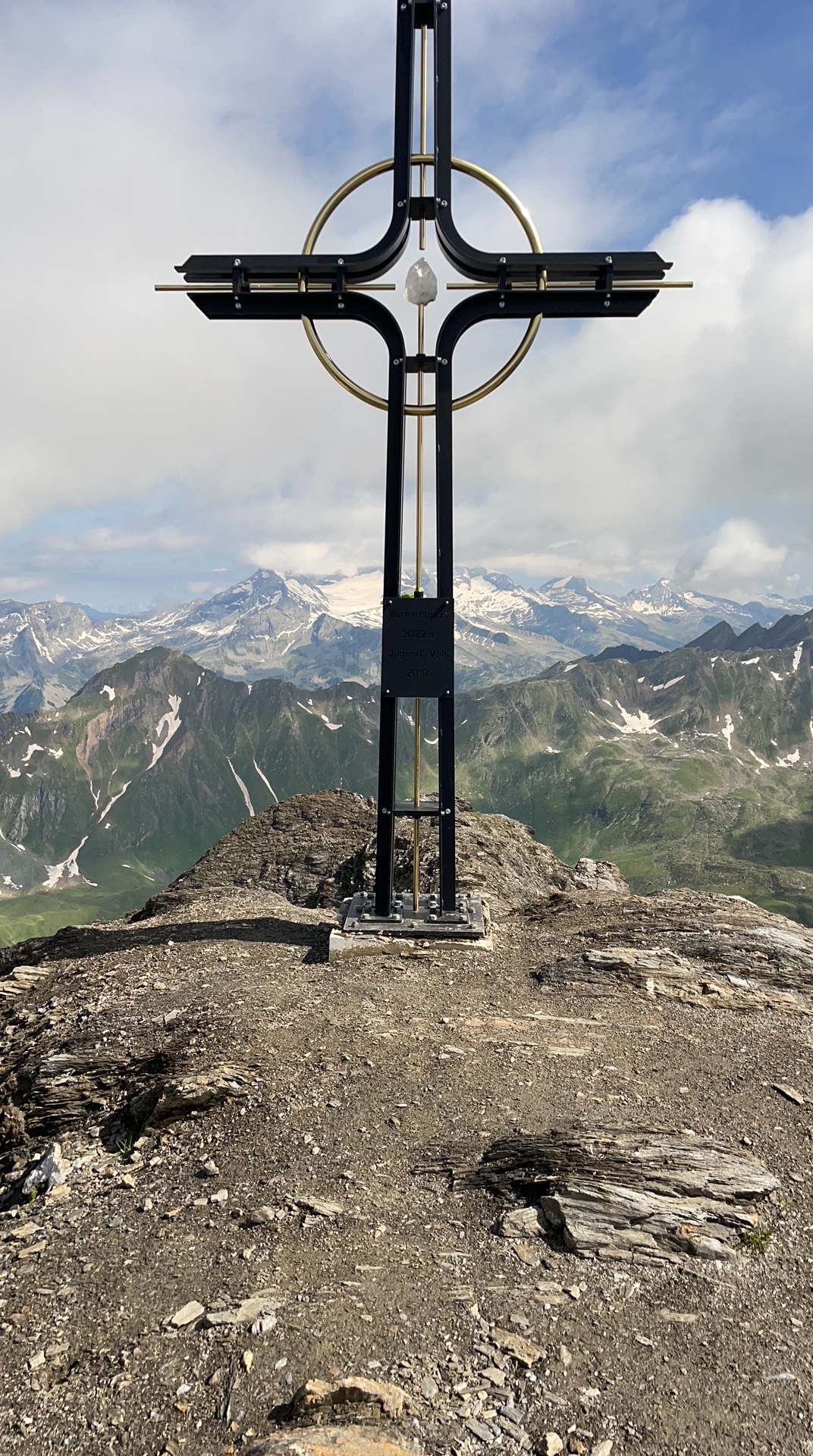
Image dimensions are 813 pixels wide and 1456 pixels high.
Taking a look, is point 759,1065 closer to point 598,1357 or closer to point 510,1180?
point 510,1180

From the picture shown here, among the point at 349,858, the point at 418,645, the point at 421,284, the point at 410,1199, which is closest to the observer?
the point at 410,1199

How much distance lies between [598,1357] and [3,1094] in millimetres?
9361

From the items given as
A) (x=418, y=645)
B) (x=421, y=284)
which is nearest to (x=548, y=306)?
(x=421, y=284)

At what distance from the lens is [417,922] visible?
16.1m

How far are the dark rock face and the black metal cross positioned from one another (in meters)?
6.14

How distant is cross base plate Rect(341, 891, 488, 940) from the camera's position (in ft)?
51.7

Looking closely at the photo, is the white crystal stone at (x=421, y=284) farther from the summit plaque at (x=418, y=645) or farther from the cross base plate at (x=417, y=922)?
the cross base plate at (x=417, y=922)

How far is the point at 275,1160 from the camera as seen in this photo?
361 inches

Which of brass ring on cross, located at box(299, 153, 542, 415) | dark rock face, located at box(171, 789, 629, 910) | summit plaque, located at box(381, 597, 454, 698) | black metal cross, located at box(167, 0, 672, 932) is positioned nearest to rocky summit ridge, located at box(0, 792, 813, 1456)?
black metal cross, located at box(167, 0, 672, 932)

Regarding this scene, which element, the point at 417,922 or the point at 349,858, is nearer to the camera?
the point at 417,922

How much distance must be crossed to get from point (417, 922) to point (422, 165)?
48.8ft

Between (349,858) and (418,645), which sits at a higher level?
(418,645)

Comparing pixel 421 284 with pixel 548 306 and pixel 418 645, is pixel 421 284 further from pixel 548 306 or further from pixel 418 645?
pixel 418 645

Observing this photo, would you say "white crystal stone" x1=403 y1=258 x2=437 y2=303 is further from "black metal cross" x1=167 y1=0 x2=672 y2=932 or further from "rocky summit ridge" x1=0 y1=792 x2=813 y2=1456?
"rocky summit ridge" x1=0 y1=792 x2=813 y2=1456
